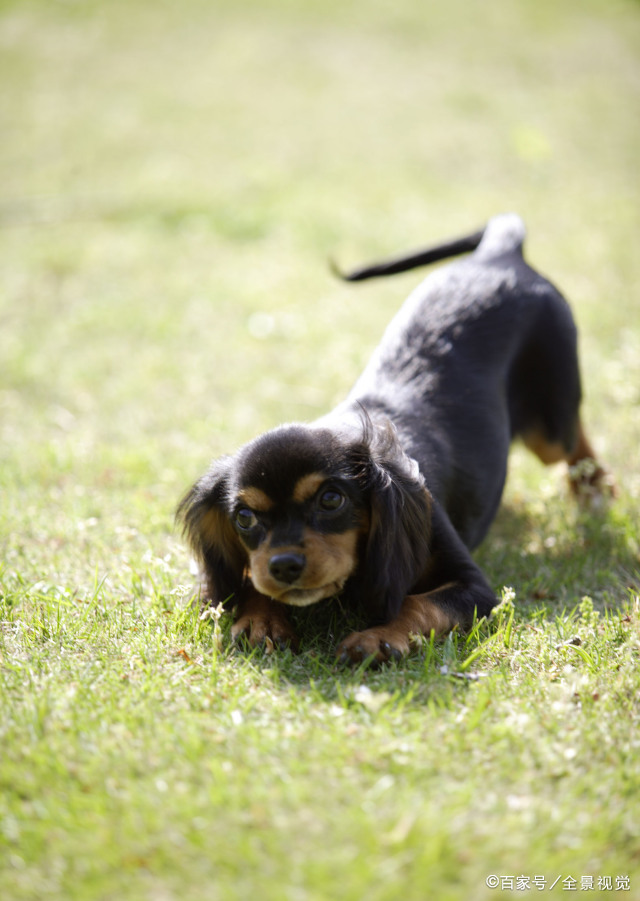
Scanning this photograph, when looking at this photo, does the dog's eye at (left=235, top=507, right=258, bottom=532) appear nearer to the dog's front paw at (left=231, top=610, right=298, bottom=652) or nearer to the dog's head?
the dog's head

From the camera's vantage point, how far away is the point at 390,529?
9.44 feet

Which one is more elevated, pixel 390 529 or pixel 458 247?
pixel 458 247

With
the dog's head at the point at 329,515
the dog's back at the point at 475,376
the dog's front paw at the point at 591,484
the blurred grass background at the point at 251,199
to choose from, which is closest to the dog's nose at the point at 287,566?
the dog's head at the point at 329,515

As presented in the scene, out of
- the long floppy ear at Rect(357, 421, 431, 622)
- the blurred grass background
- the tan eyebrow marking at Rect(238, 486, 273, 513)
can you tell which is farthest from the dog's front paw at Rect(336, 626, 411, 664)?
the blurred grass background

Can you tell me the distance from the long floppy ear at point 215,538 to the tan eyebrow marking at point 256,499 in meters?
0.25

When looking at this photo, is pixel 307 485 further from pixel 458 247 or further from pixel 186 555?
pixel 458 247

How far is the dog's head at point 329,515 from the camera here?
2.75m

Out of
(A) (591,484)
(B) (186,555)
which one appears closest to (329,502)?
(B) (186,555)

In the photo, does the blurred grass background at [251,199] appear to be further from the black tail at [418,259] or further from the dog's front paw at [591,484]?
the black tail at [418,259]

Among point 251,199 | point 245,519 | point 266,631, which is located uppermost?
point 245,519

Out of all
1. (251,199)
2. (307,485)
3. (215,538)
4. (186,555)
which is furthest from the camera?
(251,199)

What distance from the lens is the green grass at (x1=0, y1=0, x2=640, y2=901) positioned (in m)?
1.93

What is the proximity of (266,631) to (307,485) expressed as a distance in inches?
21.4

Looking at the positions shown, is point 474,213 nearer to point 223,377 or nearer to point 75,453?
point 223,377
